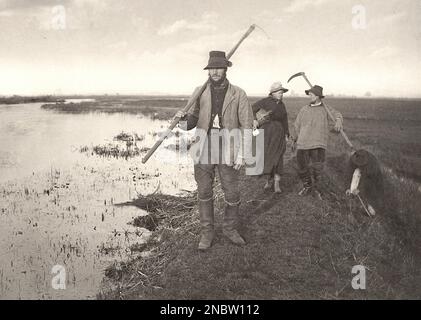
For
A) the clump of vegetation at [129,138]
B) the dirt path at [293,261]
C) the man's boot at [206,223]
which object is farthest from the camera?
the clump of vegetation at [129,138]

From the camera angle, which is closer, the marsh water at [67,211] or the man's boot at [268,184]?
the marsh water at [67,211]

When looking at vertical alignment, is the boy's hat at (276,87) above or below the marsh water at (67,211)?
above

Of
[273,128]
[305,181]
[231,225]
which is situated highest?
[273,128]

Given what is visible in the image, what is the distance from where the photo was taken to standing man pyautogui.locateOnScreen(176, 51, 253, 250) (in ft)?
16.9

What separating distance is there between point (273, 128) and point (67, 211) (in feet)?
15.8

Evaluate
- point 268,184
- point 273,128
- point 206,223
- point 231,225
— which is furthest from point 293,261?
point 273,128

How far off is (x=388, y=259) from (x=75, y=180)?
854 cm

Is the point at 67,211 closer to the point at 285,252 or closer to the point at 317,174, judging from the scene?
the point at 285,252

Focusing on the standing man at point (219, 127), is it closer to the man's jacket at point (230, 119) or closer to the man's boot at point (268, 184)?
the man's jacket at point (230, 119)

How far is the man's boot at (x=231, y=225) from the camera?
5.52 m

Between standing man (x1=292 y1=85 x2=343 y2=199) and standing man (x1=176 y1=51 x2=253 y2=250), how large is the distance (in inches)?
96.7

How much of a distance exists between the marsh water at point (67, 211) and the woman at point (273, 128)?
9.20ft

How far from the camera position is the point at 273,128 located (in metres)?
7.82

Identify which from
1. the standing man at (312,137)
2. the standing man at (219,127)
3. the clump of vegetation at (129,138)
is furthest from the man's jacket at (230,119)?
the clump of vegetation at (129,138)
